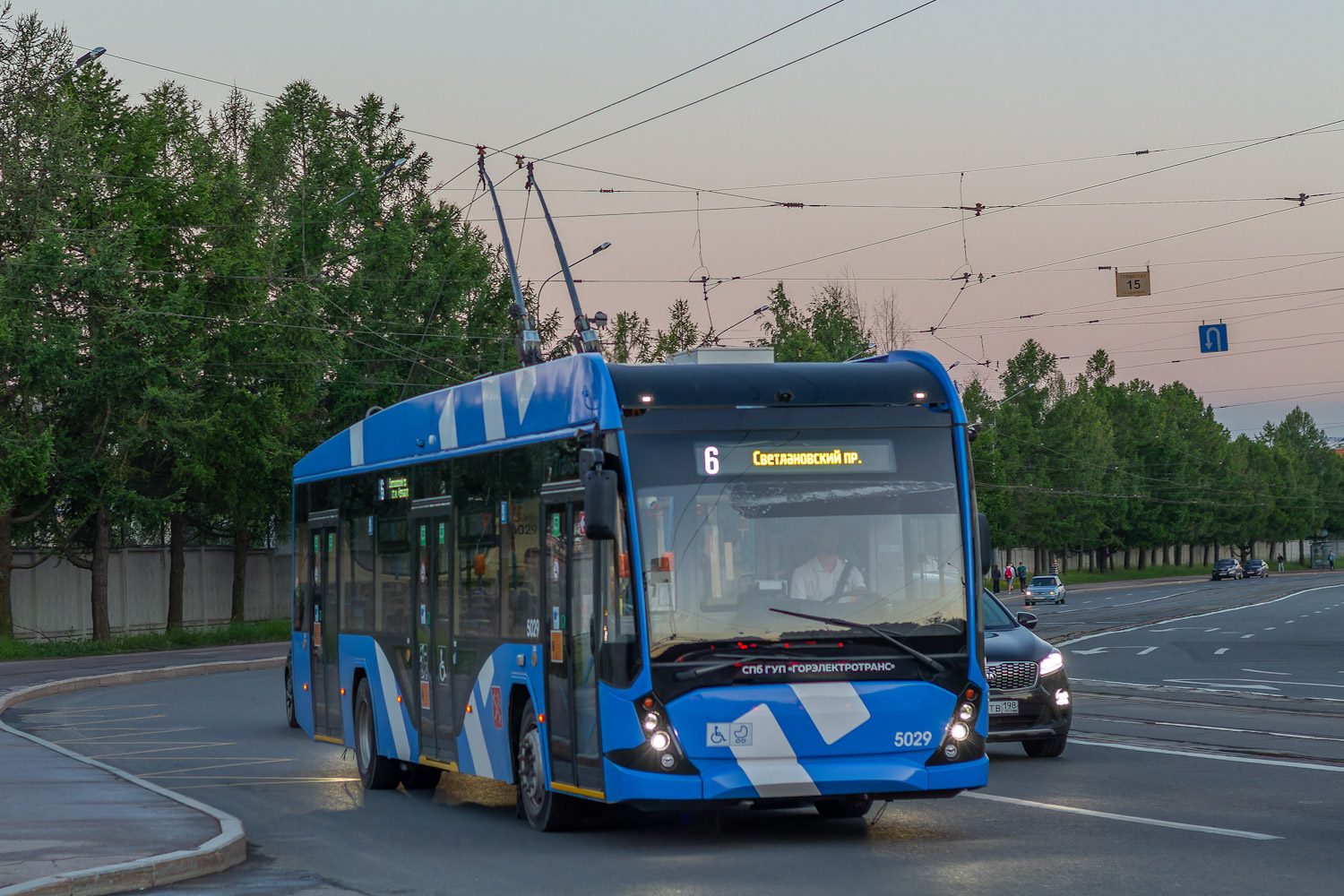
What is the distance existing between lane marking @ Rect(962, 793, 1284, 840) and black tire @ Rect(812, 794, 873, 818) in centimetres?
110

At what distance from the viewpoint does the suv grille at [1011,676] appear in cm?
1509

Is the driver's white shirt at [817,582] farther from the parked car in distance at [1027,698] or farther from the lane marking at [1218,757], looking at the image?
the lane marking at [1218,757]

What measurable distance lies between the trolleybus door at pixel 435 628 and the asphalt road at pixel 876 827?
22.6 inches

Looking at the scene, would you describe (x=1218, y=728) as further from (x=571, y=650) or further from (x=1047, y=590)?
(x=1047, y=590)

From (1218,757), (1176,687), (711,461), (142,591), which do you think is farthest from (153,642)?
(711,461)

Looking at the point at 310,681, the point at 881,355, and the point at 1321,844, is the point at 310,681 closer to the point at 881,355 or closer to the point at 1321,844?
the point at 881,355

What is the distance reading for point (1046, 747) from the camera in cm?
1537

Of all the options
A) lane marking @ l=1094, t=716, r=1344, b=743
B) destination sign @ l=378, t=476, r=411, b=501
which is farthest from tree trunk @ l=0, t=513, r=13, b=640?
lane marking @ l=1094, t=716, r=1344, b=743

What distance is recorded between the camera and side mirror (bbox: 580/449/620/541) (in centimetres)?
959

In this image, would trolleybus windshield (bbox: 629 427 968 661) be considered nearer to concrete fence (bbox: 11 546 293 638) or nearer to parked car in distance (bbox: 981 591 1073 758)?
parked car in distance (bbox: 981 591 1073 758)

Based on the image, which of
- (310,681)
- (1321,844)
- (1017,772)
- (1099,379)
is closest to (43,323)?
(310,681)

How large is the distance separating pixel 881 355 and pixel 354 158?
1899 inches

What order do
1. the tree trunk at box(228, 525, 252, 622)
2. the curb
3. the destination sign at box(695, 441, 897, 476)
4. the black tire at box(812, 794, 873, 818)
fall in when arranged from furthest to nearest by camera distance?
the tree trunk at box(228, 525, 252, 622) → the black tire at box(812, 794, 873, 818) → the destination sign at box(695, 441, 897, 476) → the curb

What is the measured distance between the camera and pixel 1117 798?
1217 cm
